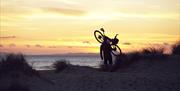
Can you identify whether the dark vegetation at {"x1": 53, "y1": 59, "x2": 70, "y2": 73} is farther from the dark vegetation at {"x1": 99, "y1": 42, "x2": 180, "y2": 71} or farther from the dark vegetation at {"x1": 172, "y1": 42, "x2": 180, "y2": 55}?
the dark vegetation at {"x1": 172, "y1": 42, "x2": 180, "y2": 55}

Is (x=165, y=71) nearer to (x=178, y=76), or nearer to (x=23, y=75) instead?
(x=178, y=76)

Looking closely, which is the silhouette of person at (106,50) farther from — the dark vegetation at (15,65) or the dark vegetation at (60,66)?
the dark vegetation at (15,65)

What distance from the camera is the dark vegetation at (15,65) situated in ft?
70.3

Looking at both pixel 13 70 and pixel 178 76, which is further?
pixel 178 76

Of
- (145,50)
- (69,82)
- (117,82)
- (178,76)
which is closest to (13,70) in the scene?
(69,82)

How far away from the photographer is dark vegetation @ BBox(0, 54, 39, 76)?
70.3ft

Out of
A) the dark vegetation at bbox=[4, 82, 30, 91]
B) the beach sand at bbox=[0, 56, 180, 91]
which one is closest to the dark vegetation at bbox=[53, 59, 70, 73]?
the beach sand at bbox=[0, 56, 180, 91]

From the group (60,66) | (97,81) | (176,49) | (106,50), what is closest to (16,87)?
(97,81)

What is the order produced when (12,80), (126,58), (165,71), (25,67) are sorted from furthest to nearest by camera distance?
(126,58) < (165,71) < (25,67) < (12,80)

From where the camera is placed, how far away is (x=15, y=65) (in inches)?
856

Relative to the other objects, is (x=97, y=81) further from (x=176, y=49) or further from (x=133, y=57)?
(x=176, y=49)

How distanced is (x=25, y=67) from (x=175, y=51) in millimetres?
11463

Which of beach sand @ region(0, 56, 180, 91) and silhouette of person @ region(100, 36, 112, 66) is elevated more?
silhouette of person @ region(100, 36, 112, 66)

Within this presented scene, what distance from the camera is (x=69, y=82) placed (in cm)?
2170
